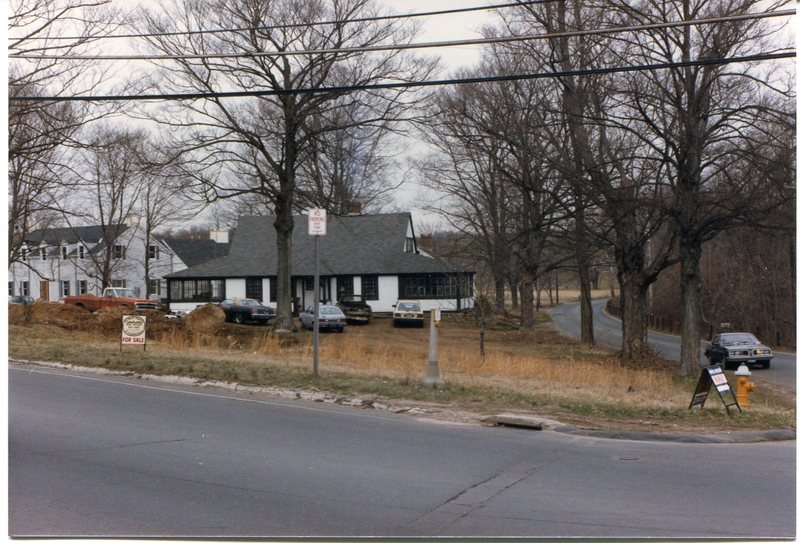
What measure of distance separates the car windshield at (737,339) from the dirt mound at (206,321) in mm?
19344

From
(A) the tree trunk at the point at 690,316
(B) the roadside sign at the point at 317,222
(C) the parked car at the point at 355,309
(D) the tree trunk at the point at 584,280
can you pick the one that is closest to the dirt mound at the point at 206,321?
(D) the tree trunk at the point at 584,280

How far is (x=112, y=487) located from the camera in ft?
25.6

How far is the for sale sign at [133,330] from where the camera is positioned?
797 inches

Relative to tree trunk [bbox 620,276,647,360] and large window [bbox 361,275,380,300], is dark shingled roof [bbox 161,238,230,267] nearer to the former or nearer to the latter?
large window [bbox 361,275,380,300]

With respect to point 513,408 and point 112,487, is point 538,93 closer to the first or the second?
point 513,408

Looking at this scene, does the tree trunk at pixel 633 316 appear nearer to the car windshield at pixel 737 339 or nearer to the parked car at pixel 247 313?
the car windshield at pixel 737 339

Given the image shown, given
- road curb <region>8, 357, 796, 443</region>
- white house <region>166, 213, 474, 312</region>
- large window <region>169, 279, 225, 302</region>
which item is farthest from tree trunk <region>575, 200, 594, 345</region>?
large window <region>169, 279, 225, 302</region>

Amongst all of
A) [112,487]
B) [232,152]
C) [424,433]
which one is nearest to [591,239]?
[232,152]

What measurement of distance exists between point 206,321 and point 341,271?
23.9m

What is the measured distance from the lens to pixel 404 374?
17422mm

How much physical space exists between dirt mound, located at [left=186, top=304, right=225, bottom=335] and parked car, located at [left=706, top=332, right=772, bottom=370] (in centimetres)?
1901

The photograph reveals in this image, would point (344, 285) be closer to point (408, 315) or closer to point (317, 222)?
point (408, 315)

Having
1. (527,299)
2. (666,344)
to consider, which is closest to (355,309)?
(527,299)

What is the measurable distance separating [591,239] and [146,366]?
65.1 ft
